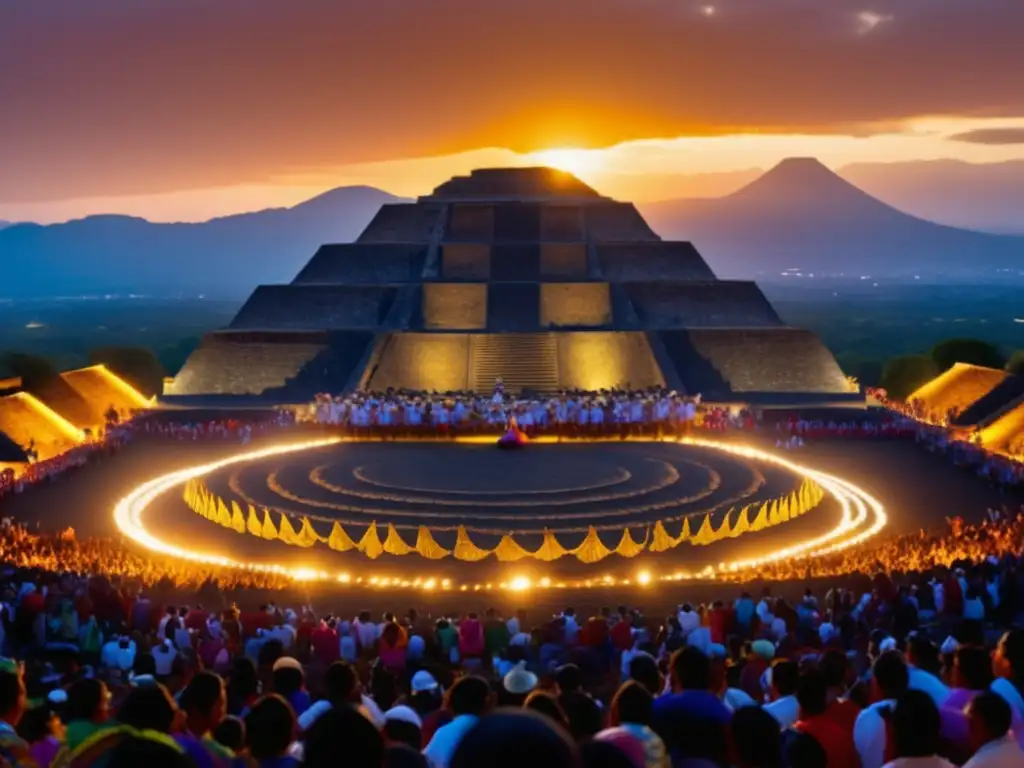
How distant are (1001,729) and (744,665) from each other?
15.3 feet

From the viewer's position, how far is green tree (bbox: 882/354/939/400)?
4569cm

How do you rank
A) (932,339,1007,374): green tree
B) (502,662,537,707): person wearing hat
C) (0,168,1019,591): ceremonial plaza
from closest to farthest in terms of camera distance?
1. (502,662,537,707): person wearing hat
2. (0,168,1019,591): ceremonial plaza
3. (932,339,1007,374): green tree

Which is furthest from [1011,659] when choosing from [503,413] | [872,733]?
[503,413]

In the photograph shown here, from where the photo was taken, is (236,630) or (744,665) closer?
(744,665)

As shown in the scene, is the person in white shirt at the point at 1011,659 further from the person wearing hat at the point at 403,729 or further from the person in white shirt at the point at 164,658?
the person in white shirt at the point at 164,658

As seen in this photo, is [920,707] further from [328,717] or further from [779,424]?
[779,424]

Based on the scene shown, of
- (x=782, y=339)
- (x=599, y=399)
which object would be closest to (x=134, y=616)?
(x=599, y=399)

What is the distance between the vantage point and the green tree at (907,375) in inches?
1799

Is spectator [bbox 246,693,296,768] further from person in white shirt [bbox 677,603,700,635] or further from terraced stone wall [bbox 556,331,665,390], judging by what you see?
terraced stone wall [bbox 556,331,665,390]

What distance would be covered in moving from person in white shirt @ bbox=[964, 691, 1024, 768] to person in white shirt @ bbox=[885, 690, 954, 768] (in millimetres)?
378

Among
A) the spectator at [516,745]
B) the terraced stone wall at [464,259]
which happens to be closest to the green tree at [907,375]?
the terraced stone wall at [464,259]

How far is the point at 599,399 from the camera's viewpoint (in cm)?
3384

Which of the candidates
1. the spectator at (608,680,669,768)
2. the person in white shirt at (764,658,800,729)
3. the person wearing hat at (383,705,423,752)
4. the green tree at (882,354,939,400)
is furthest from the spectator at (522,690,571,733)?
the green tree at (882,354,939,400)

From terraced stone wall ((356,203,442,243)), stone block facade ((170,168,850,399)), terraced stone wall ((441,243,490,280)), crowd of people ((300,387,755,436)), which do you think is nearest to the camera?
crowd of people ((300,387,755,436))
